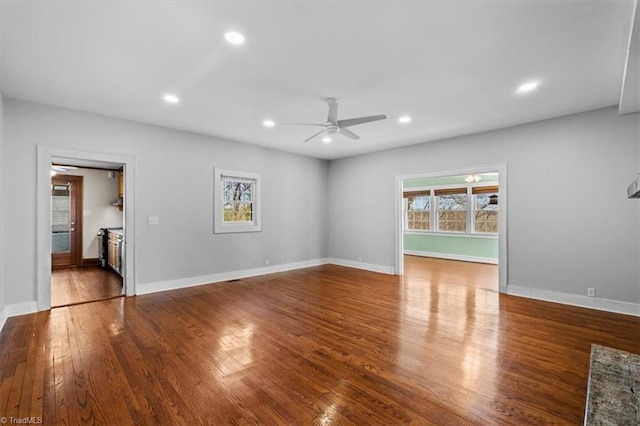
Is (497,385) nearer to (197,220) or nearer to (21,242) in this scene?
(197,220)

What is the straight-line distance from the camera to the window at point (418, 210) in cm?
956

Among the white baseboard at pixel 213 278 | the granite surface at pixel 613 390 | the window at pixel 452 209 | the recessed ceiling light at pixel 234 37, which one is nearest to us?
the granite surface at pixel 613 390

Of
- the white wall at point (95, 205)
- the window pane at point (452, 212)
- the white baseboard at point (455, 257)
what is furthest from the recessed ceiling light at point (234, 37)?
the white baseboard at point (455, 257)

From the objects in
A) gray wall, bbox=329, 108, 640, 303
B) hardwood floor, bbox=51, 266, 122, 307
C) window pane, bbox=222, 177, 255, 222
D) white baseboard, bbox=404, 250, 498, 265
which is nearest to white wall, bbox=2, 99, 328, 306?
window pane, bbox=222, 177, 255, 222

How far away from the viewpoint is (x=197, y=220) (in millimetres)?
5422

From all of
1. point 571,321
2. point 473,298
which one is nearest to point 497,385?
point 571,321

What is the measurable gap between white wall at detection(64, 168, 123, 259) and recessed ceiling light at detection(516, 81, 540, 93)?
882 cm

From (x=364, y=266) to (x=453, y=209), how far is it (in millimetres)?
3889

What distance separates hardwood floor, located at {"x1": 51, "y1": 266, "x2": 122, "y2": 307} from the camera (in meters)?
4.51

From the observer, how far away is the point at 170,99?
381cm

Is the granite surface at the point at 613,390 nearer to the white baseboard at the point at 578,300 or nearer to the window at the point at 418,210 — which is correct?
the white baseboard at the point at 578,300

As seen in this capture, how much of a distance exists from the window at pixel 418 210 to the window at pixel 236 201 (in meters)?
5.69

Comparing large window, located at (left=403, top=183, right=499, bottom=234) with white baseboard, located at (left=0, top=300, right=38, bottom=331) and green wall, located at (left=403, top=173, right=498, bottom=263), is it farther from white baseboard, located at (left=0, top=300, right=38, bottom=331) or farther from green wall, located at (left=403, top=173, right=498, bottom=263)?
white baseboard, located at (left=0, top=300, right=38, bottom=331)

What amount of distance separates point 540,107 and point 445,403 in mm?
4068
